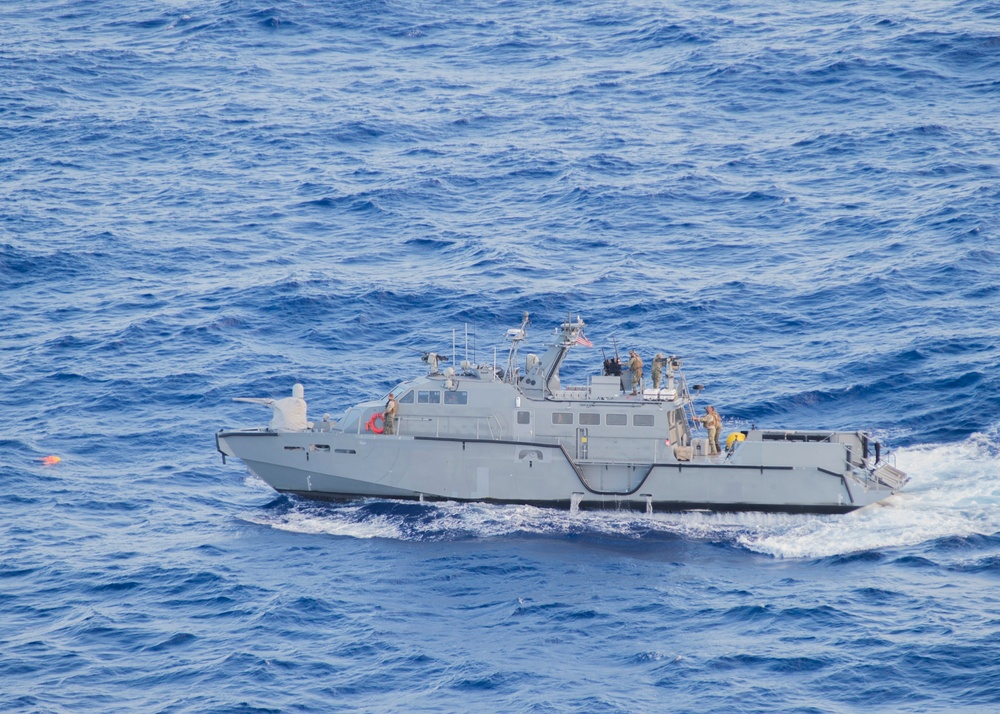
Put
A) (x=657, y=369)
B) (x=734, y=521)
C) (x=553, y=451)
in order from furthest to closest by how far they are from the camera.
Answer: (x=657, y=369), (x=553, y=451), (x=734, y=521)

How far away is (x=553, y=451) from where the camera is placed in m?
40.6

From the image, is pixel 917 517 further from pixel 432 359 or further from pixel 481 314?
pixel 481 314

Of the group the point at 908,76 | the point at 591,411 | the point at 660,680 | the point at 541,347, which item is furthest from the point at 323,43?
the point at 660,680

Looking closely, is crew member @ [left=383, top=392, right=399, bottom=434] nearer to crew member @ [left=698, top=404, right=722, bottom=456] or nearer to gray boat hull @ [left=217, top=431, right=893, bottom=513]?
gray boat hull @ [left=217, top=431, right=893, bottom=513]

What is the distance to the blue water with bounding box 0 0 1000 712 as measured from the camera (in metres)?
31.6

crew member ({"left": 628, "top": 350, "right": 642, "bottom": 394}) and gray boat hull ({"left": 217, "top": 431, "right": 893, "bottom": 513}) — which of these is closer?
gray boat hull ({"left": 217, "top": 431, "right": 893, "bottom": 513})

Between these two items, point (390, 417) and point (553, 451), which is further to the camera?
point (390, 417)

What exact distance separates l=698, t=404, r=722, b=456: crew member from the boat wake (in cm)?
225

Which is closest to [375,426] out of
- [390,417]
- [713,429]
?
[390,417]

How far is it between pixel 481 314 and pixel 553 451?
503 inches

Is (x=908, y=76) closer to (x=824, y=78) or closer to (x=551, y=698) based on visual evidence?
(x=824, y=78)

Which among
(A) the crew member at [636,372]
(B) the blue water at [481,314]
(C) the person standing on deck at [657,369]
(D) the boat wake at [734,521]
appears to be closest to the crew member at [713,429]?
(C) the person standing on deck at [657,369]

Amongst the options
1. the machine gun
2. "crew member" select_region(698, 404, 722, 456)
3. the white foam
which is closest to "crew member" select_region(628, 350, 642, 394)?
"crew member" select_region(698, 404, 722, 456)

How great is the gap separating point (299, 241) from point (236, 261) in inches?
130
